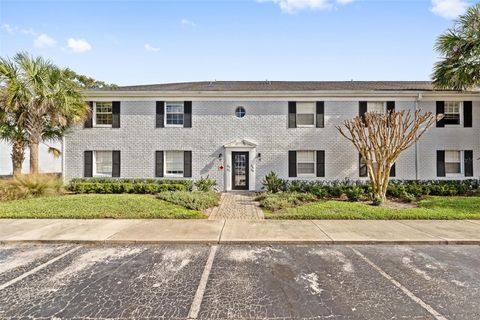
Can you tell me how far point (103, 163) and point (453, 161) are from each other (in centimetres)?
1936

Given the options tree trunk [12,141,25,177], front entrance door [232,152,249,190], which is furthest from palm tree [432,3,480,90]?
tree trunk [12,141,25,177]

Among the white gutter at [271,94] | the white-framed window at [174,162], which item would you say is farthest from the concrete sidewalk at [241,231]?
the white gutter at [271,94]

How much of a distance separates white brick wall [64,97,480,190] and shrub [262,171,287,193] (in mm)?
851

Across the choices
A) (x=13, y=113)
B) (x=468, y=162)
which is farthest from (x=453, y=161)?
(x=13, y=113)

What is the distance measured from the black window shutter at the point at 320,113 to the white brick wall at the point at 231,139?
23 centimetres

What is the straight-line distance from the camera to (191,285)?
3.74 metres

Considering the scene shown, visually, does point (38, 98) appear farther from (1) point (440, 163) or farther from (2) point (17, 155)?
(1) point (440, 163)

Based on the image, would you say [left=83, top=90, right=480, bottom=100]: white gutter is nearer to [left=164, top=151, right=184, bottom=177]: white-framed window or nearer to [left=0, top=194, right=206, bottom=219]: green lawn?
[left=164, top=151, right=184, bottom=177]: white-framed window

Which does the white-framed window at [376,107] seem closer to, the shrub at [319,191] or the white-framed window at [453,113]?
the white-framed window at [453,113]

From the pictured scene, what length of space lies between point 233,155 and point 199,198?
4.40 metres

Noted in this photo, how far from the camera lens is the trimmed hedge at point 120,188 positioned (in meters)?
11.9

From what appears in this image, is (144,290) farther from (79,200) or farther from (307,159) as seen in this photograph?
(307,159)

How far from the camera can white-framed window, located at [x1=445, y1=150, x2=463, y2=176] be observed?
43.0 feet

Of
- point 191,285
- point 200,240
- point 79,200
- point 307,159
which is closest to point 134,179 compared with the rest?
point 79,200
